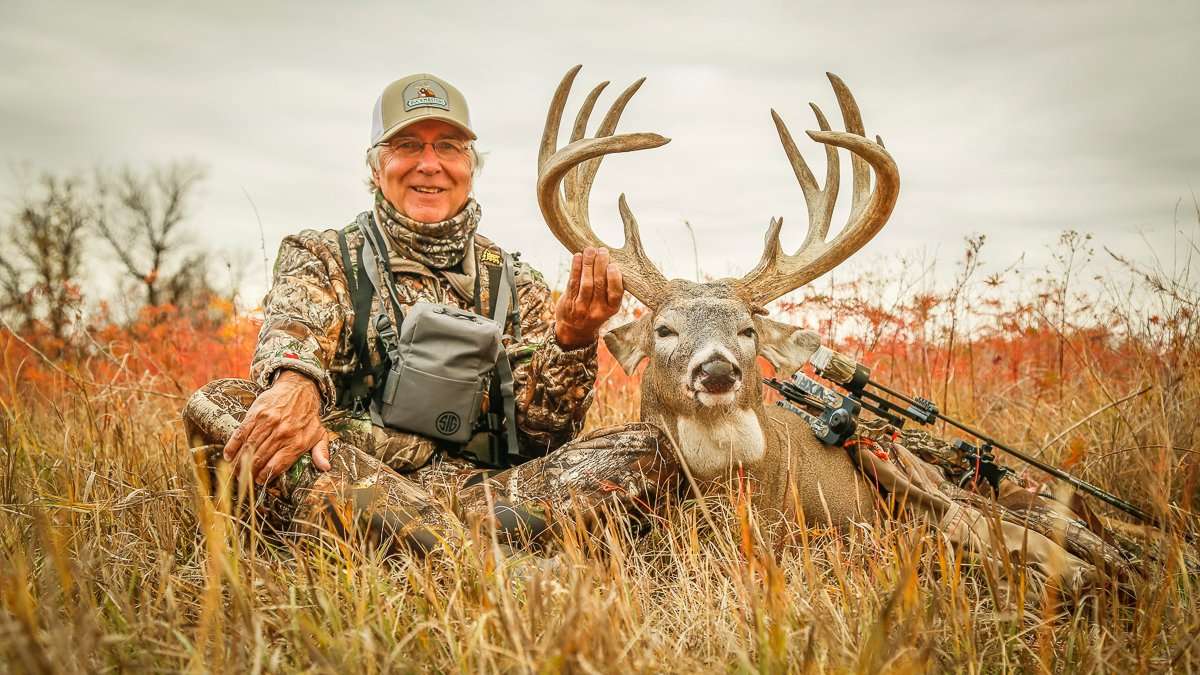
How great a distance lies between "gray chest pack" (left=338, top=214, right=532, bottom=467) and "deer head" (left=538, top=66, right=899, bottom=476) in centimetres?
62

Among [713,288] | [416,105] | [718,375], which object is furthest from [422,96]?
[718,375]

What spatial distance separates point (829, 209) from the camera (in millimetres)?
3848

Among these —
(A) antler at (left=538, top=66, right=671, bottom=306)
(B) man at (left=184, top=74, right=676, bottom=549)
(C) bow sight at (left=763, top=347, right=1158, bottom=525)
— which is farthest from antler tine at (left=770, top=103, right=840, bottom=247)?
(B) man at (left=184, top=74, right=676, bottom=549)

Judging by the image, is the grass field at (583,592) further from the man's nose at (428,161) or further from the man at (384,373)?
the man's nose at (428,161)

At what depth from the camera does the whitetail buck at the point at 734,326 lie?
3.21m

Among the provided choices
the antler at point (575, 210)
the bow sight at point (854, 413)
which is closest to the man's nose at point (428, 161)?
the antler at point (575, 210)

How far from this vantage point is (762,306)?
12.0 ft

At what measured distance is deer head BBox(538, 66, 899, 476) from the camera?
321 centimetres

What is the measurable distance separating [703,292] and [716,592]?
1432mm

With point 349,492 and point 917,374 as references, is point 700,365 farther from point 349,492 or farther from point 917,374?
point 917,374

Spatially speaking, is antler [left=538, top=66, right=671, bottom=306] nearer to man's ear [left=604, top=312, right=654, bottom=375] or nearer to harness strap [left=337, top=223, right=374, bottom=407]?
man's ear [left=604, top=312, right=654, bottom=375]

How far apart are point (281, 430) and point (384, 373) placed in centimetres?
90

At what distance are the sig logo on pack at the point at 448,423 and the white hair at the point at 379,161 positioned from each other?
1.48m

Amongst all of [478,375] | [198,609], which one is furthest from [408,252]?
[198,609]
